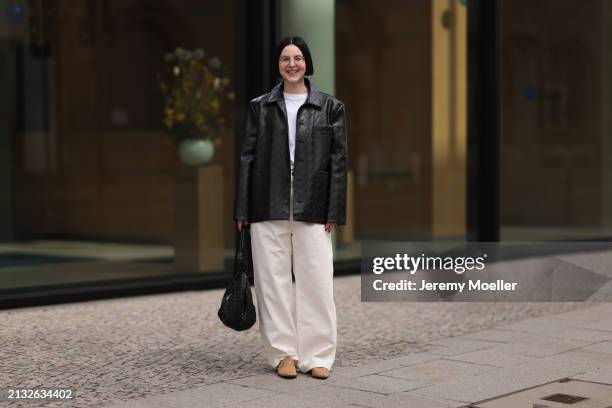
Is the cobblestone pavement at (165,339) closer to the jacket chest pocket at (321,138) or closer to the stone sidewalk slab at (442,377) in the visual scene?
the stone sidewalk slab at (442,377)

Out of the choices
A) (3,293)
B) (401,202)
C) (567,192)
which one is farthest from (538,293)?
(3,293)

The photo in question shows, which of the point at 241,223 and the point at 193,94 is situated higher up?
the point at 193,94

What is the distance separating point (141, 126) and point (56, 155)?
0.81 metres

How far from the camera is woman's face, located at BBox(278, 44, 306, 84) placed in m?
6.29

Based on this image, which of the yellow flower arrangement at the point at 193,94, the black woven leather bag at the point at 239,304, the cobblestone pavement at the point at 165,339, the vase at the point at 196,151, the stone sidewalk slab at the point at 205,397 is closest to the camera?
the stone sidewalk slab at the point at 205,397

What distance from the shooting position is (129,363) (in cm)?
680

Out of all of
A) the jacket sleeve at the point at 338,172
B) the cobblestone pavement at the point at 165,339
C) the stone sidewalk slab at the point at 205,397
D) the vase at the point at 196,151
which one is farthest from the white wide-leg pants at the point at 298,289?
the vase at the point at 196,151

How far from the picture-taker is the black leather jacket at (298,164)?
20.7ft

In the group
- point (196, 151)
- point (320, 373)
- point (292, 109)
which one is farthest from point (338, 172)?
point (196, 151)

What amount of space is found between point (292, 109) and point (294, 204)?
53 centimetres

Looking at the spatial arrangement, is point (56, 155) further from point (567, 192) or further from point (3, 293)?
point (567, 192)

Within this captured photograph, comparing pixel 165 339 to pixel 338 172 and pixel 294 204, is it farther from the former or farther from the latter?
pixel 338 172

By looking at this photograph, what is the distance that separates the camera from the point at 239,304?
245 inches

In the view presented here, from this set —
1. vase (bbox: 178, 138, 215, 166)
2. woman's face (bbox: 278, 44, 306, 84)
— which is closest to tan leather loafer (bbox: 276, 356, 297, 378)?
woman's face (bbox: 278, 44, 306, 84)
